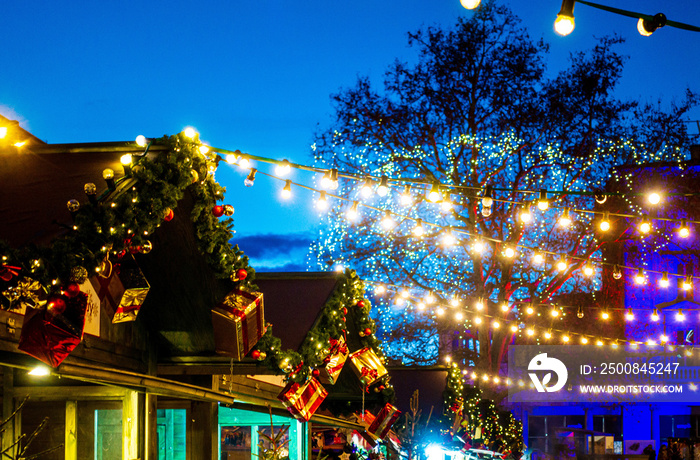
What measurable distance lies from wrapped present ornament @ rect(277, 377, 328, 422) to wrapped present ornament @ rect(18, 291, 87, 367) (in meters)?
3.40

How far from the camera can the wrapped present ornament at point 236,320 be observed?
14.2 ft

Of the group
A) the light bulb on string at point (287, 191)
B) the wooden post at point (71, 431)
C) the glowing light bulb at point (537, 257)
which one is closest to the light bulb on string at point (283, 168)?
the light bulb on string at point (287, 191)

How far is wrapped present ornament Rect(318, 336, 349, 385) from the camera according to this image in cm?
704

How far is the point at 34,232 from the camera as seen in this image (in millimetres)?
2883

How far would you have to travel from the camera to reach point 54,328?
303 cm

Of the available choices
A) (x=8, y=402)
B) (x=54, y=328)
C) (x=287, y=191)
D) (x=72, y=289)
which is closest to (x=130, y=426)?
(x=8, y=402)

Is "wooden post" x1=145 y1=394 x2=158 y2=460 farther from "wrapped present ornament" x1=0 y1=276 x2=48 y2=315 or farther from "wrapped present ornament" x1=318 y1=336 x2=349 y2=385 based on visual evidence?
"wrapped present ornament" x1=0 y1=276 x2=48 y2=315

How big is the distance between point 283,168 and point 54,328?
3.87 meters

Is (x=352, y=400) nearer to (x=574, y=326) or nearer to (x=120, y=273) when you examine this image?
(x=120, y=273)

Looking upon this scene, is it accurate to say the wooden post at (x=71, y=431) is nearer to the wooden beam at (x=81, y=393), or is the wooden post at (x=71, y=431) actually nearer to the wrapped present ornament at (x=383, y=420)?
the wooden beam at (x=81, y=393)

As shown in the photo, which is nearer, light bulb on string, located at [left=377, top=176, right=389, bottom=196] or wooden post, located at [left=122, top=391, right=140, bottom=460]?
wooden post, located at [left=122, top=391, right=140, bottom=460]

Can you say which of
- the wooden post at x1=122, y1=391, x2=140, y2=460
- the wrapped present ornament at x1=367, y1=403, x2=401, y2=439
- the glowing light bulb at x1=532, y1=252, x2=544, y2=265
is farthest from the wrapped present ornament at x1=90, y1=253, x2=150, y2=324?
the glowing light bulb at x1=532, y1=252, x2=544, y2=265

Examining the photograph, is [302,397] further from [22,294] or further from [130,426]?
[22,294]

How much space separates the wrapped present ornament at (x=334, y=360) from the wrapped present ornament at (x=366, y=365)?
595 mm
